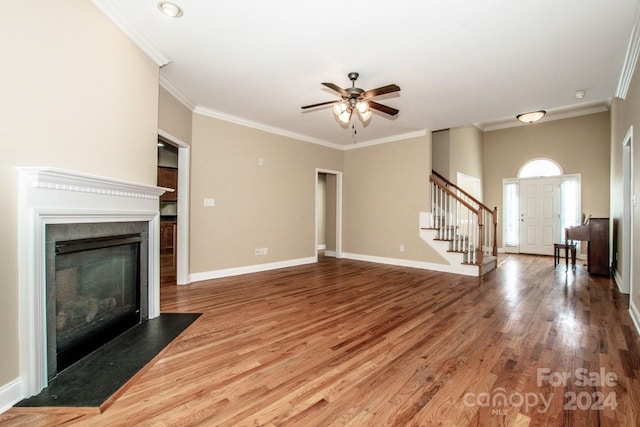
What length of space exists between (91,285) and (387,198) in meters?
5.23

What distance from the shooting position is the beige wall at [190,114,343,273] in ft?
14.9

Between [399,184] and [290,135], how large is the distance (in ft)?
8.08

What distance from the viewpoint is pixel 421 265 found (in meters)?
5.74

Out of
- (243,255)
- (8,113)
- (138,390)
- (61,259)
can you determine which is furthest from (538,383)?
(243,255)

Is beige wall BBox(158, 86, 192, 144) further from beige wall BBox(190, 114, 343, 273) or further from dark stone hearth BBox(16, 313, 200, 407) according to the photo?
dark stone hearth BBox(16, 313, 200, 407)

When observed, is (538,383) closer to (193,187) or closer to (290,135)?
(193,187)

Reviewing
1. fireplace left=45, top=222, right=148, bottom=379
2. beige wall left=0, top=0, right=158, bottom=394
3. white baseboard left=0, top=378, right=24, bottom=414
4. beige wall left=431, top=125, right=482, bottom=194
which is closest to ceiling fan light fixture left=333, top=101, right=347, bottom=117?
beige wall left=0, top=0, right=158, bottom=394

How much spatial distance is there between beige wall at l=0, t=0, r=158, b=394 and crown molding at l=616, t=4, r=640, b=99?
419 centimetres

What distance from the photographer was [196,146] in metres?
4.48

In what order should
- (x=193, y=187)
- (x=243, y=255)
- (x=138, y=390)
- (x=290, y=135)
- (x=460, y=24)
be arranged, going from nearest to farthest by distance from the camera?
(x=138, y=390) < (x=460, y=24) < (x=193, y=187) < (x=243, y=255) < (x=290, y=135)

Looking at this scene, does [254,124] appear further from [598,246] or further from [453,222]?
[598,246]

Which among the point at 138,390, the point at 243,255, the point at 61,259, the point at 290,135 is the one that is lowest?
the point at 138,390

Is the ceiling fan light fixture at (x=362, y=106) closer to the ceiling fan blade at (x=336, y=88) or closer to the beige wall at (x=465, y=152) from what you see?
the ceiling fan blade at (x=336, y=88)

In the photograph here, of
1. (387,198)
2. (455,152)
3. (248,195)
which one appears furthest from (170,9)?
(455,152)
